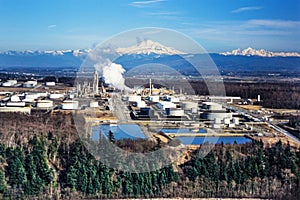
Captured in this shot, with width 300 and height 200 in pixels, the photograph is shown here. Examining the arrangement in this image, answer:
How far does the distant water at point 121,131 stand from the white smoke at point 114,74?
3430mm

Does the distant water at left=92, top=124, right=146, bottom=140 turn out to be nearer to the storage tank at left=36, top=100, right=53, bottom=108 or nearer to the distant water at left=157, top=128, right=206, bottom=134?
the distant water at left=157, top=128, right=206, bottom=134

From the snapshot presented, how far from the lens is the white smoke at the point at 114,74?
30.4 feet

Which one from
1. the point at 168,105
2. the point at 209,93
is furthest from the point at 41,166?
the point at 209,93

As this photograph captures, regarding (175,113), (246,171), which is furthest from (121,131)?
(246,171)

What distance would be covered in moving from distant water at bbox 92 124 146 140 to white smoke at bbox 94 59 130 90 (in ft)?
11.3

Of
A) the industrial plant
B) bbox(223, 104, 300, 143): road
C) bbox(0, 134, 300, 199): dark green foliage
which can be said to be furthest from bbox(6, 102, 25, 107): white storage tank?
bbox(223, 104, 300, 143): road

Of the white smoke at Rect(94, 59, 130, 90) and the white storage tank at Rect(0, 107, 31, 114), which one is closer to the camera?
the white storage tank at Rect(0, 107, 31, 114)

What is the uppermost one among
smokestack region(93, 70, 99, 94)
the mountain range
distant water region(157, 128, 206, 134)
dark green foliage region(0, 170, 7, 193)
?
the mountain range

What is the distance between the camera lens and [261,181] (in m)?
4.15

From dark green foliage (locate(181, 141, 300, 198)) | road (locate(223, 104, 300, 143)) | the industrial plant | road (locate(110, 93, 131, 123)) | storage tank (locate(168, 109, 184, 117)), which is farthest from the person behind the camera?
storage tank (locate(168, 109, 184, 117))

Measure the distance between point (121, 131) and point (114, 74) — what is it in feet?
13.3

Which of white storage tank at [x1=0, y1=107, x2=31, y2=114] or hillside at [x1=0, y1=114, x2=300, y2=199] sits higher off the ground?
white storage tank at [x1=0, y1=107, x2=31, y2=114]

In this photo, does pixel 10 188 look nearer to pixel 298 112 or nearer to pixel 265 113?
pixel 265 113

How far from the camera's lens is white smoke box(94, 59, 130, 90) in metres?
9.27
